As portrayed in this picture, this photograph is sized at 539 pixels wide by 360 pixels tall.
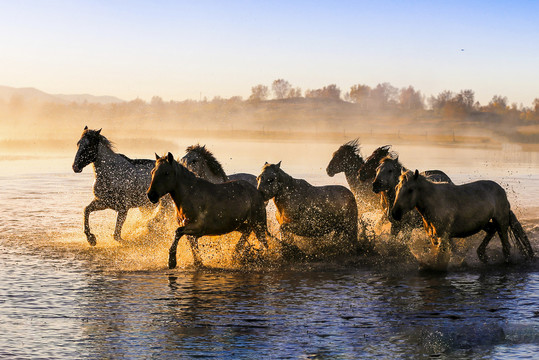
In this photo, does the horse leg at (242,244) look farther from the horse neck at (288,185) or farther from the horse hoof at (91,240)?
the horse hoof at (91,240)

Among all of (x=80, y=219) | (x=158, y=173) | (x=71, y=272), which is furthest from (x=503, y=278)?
(x=80, y=219)

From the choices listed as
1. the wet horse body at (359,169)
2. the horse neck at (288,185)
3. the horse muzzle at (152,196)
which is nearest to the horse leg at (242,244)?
the horse neck at (288,185)

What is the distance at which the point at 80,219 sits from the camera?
1917 centimetres

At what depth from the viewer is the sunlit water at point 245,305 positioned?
26.7ft

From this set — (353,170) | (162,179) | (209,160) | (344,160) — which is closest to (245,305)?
(162,179)

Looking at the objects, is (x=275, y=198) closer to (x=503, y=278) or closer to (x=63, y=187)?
(x=503, y=278)

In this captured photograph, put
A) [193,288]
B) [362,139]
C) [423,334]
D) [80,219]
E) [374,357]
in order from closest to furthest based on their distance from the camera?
[374,357] → [423,334] → [193,288] → [80,219] → [362,139]

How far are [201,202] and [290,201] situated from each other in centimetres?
179

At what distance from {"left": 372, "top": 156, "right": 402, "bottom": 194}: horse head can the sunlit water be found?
123cm

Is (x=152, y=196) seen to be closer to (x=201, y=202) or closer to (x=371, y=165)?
(x=201, y=202)

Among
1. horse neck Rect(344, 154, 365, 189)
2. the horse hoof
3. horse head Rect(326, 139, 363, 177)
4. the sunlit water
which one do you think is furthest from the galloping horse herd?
→ horse head Rect(326, 139, 363, 177)

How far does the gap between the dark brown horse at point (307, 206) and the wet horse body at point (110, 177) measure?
11.6ft

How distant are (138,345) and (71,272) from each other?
4.45m

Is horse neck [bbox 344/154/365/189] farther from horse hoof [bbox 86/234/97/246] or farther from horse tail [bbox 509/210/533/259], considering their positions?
horse hoof [bbox 86/234/97/246]
